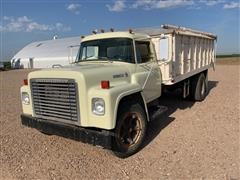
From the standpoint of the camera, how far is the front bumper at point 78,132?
423cm

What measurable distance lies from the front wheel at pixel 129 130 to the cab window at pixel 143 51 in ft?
4.06

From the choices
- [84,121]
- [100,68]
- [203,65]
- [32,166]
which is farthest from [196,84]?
[32,166]

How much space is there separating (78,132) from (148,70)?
7.77 feet

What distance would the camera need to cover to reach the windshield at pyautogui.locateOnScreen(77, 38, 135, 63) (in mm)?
5688

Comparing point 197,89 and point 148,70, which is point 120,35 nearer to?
point 148,70

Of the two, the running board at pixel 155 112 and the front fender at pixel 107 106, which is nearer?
the front fender at pixel 107 106

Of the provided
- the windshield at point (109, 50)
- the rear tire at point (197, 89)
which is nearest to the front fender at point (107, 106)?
the windshield at point (109, 50)

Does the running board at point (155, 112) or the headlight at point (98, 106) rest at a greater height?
the headlight at point (98, 106)

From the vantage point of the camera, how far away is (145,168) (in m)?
4.48

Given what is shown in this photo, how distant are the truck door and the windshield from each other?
0.22 meters

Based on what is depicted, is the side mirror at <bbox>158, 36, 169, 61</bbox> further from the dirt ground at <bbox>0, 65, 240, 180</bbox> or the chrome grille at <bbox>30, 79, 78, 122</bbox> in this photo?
the chrome grille at <bbox>30, 79, 78, 122</bbox>

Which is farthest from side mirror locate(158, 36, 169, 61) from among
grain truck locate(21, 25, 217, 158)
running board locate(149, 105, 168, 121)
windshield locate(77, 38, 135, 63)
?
running board locate(149, 105, 168, 121)

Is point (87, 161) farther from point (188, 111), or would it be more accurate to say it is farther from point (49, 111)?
point (188, 111)

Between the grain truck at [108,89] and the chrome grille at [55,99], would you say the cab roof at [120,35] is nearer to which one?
the grain truck at [108,89]
